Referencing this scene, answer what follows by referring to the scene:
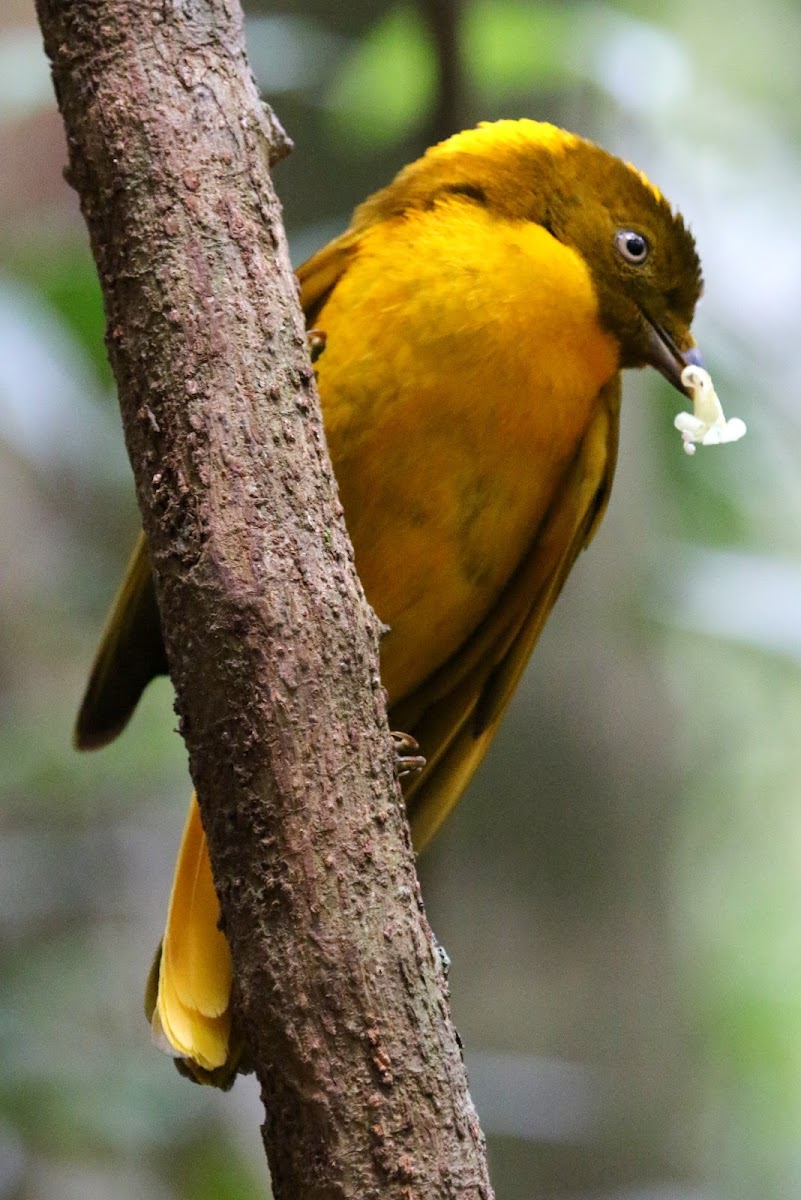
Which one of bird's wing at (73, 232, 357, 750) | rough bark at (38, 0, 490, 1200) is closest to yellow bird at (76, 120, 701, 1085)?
bird's wing at (73, 232, 357, 750)

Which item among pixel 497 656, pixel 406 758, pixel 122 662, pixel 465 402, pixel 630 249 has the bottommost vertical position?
pixel 406 758

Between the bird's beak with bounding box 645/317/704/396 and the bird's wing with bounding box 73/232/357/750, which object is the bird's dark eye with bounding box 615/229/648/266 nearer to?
the bird's beak with bounding box 645/317/704/396

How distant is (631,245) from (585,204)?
9cm

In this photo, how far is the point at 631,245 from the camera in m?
2.29

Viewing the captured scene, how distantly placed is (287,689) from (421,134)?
160 cm

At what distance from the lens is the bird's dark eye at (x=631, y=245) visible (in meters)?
2.28

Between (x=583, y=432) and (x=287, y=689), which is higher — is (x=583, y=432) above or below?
above

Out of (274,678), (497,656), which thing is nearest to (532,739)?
(497,656)

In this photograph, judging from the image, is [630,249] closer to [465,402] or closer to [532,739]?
[465,402]

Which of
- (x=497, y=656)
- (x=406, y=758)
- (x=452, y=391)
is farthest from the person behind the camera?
(x=497, y=656)

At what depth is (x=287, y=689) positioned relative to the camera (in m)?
1.43

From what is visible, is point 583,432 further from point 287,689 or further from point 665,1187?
point 665,1187

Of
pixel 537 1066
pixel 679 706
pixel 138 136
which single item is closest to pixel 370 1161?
pixel 138 136

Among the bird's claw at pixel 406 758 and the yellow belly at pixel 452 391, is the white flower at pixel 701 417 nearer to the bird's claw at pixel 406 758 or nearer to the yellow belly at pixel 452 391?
the yellow belly at pixel 452 391
